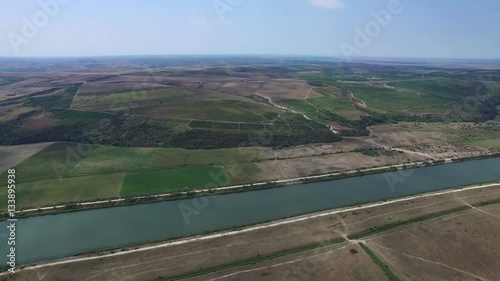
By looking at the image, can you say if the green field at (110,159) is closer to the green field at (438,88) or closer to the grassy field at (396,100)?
the grassy field at (396,100)

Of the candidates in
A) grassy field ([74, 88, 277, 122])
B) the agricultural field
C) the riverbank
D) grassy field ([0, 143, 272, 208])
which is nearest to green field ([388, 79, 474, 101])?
the agricultural field

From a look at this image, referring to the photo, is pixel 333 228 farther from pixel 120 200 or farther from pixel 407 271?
pixel 120 200

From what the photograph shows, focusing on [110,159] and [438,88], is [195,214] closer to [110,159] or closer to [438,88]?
[110,159]

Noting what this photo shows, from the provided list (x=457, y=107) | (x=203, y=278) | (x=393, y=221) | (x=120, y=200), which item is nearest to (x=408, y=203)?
(x=393, y=221)

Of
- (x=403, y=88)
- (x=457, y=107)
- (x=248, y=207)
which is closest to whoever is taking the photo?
→ (x=248, y=207)

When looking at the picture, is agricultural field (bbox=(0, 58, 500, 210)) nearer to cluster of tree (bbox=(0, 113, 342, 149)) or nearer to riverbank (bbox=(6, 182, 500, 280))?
cluster of tree (bbox=(0, 113, 342, 149))

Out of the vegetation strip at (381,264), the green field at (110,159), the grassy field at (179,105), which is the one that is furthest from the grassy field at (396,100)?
the vegetation strip at (381,264)
